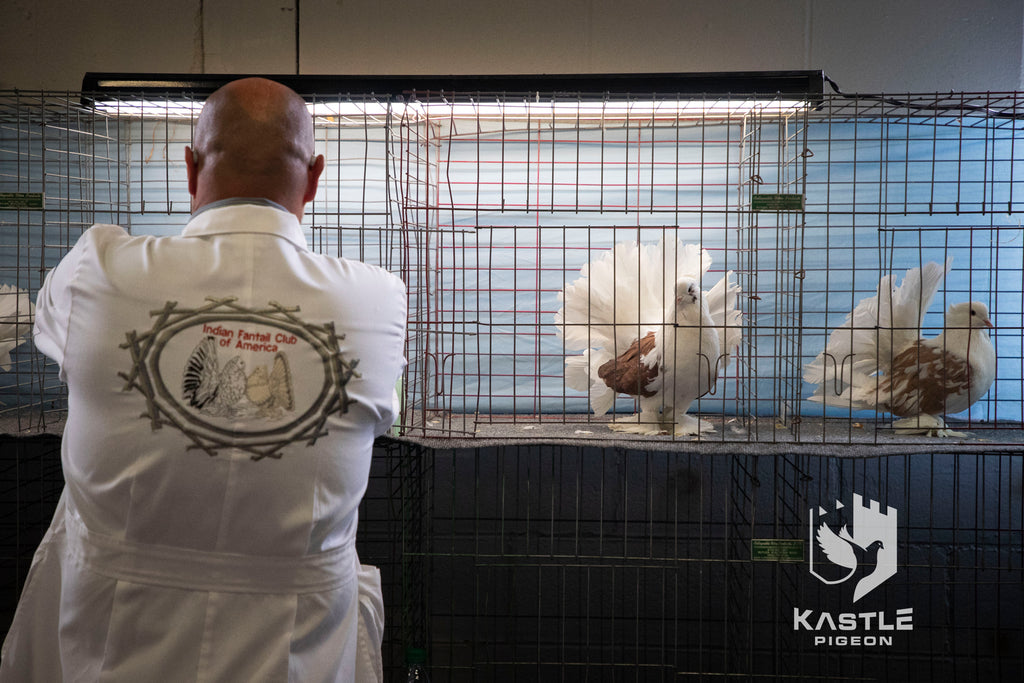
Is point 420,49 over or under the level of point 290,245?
over

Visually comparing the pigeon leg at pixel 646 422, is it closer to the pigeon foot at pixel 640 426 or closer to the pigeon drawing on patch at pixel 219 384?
the pigeon foot at pixel 640 426

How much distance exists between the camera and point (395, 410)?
125 cm

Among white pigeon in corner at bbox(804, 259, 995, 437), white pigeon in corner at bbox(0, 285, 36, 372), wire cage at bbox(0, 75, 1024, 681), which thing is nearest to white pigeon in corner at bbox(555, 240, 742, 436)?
wire cage at bbox(0, 75, 1024, 681)

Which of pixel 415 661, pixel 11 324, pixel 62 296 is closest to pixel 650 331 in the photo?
pixel 415 661

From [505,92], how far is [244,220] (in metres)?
1.06

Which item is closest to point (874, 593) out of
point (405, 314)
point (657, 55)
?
point (657, 55)

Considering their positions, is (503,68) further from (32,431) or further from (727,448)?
(32,431)

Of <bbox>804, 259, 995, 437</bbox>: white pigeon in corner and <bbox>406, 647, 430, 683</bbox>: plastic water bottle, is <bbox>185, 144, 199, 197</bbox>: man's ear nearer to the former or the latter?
<bbox>406, 647, 430, 683</bbox>: plastic water bottle

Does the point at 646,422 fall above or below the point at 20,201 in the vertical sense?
below

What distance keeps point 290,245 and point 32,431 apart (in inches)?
52.2

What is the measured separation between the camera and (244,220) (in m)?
1.15

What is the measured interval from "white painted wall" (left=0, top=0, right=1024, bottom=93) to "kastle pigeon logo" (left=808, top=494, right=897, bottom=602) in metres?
1.36

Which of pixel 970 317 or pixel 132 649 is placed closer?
pixel 132 649

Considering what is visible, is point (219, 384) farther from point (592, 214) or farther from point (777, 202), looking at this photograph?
point (592, 214)
